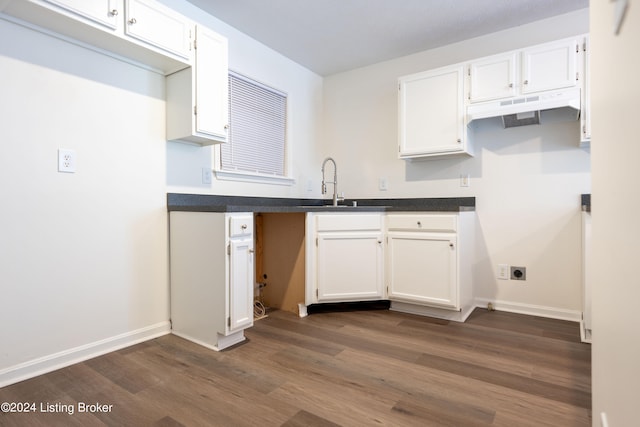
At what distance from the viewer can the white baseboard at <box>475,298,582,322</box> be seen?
258cm

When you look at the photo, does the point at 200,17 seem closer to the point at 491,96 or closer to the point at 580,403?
the point at 491,96

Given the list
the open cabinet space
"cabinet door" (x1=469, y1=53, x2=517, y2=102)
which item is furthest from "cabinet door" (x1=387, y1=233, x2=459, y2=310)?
"cabinet door" (x1=469, y1=53, x2=517, y2=102)

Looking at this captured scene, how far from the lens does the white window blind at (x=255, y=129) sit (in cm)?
283

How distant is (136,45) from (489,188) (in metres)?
2.67

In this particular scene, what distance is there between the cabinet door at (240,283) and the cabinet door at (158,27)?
117 centimetres

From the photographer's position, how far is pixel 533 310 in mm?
2719

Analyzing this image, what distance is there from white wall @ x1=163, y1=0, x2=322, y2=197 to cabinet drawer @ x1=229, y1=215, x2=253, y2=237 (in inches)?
24.2

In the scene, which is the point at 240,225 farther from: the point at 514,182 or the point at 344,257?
the point at 514,182

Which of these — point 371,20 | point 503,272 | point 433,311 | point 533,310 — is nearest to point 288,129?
point 371,20

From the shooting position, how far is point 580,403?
1445mm

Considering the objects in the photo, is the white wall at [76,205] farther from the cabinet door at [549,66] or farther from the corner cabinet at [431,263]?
the cabinet door at [549,66]

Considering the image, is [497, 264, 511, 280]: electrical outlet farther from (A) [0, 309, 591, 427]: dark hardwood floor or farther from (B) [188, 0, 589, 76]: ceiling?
(B) [188, 0, 589, 76]: ceiling

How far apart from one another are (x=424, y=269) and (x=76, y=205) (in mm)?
2248

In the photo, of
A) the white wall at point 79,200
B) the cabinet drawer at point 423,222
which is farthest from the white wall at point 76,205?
the cabinet drawer at point 423,222
